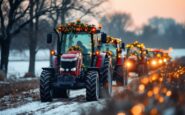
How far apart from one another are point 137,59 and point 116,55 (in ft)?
28.1

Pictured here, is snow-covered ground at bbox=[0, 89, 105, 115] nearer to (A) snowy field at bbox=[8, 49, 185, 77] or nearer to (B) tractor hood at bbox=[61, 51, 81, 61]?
(B) tractor hood at bbox=[61, 51, 81, 61]

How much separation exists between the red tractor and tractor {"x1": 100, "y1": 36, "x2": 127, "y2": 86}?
14.7ft

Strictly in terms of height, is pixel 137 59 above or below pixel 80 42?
below

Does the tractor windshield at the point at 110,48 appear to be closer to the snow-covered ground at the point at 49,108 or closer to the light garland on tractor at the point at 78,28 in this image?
the light garland on tractor at the point at 78,28

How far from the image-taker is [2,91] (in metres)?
20.3

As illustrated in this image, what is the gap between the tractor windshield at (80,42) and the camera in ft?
57.4

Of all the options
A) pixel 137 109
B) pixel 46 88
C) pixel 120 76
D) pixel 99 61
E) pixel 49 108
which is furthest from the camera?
pixel 120 76

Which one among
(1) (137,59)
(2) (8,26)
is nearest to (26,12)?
(2) (8,26)

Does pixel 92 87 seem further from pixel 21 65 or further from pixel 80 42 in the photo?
pixel 21 65

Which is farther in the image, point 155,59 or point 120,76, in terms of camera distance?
point 155,59

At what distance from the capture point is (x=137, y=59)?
31953 mm

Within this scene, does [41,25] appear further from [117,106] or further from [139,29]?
[139,29]

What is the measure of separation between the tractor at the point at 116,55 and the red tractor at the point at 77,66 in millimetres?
4493

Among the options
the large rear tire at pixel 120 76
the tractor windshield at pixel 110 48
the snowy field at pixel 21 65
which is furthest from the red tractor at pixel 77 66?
the snowy field at pixel 21 65
